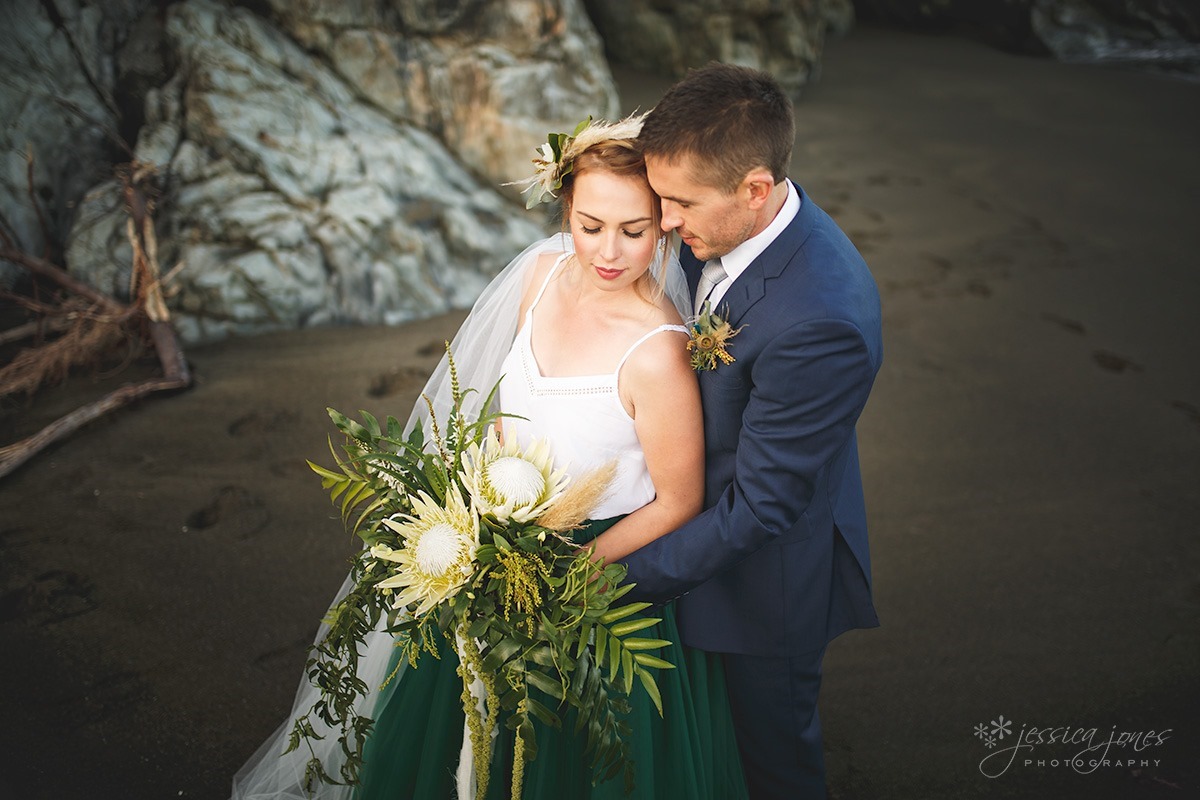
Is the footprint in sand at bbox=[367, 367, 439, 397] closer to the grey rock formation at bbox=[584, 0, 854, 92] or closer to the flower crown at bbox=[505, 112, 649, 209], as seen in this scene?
the flower crown at bbox=[505, 112, 649, 209]

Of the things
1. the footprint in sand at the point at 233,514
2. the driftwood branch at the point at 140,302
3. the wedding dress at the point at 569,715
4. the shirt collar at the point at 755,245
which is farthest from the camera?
the driftwood branch at the point at 140,302

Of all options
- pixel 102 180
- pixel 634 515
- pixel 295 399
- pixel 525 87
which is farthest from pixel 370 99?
pixel 634 515

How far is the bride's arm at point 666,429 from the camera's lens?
1.89 metres

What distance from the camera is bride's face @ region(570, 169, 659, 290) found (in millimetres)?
1879

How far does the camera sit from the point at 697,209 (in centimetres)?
178

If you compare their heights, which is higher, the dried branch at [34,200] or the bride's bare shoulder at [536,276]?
the bride's bare shoulder at [536,276]

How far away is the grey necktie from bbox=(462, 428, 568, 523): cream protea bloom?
51cm

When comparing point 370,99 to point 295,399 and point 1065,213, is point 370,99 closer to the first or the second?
point 295,399

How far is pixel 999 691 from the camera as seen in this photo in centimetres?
288

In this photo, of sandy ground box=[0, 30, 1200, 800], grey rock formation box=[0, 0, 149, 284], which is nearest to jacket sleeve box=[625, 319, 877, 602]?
sandy ground box=[0, 30, 1200, 800]

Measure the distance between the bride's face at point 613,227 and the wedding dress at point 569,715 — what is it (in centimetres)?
15

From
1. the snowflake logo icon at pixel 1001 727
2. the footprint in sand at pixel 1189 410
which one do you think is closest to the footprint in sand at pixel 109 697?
the snowflake logo icon at pixel 1001 727

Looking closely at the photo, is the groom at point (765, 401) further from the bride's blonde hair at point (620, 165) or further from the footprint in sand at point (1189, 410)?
the footprint in sand at point (1189, 410)

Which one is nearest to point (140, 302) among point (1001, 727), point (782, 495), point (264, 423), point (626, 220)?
point (264, 423)
